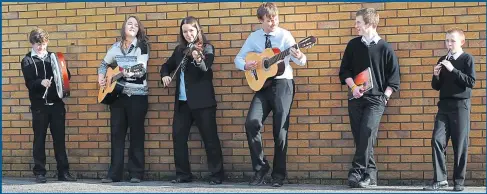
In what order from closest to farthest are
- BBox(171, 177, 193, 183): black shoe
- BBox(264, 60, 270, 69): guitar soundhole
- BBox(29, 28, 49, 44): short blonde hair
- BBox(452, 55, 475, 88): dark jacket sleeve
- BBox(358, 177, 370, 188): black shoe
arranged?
BBox(452, 55, 475, 88): dark jacket sleeve, BBox(358, 177, 370, 188): black shoe, BBox(264, 60, 270, 69): guitar soundhole, BBox(171, 177, 193, 183): black shoe, BBox(29, 28, 49, 44): short blonde hair

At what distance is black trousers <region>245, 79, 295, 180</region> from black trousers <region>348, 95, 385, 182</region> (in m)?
0.64

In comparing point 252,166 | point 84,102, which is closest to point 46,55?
point 84,102

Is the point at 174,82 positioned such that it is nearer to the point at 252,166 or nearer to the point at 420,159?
the point at 252,166

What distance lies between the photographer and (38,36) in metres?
7.84

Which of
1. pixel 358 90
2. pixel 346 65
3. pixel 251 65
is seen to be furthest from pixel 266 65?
pixel 358 90

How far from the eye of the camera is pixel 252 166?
7.68 m

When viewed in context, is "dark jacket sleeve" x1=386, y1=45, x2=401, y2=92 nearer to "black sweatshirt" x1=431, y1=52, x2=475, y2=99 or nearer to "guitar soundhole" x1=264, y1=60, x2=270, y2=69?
"black sweatshirt" x1=431, y1=52, x2=475, y2=99

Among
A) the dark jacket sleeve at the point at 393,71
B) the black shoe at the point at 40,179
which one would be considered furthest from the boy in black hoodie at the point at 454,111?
the black shoe at the point at 40,179

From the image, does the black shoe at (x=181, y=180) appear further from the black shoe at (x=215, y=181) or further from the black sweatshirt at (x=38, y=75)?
the black sweatshirt at (x=38, y=75)

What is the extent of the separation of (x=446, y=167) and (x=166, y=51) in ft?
10.2

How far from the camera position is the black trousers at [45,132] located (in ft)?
25.9

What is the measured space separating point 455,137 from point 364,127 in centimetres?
83

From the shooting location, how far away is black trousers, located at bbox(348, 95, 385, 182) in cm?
704

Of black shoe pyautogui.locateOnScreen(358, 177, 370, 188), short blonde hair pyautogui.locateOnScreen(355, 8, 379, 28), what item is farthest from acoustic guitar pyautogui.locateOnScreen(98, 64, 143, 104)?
black shoe pyautogui.locateOnScreen(358, 177, 370, 188)
